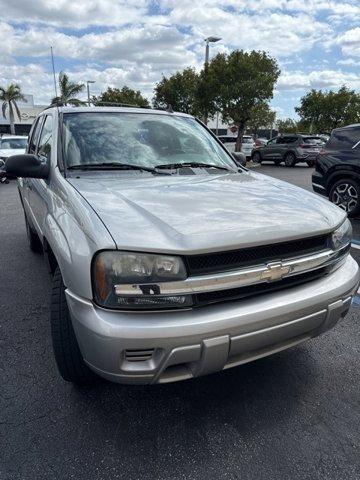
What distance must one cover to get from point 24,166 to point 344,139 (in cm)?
615

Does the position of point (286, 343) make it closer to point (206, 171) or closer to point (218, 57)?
point (206, 171)

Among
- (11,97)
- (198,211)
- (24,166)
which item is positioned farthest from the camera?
(11,97)

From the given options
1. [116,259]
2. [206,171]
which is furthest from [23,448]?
[206,171]

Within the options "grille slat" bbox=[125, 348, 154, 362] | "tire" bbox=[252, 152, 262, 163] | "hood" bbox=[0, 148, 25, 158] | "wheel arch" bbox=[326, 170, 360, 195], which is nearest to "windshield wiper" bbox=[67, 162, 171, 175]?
"grille slat" bbox=[125, 348, 154, 362]

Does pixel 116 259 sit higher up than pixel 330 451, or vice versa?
pixel 116 259

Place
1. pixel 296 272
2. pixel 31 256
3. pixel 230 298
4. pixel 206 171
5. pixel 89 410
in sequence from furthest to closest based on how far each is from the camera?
1. pixel 31 256
2. pixel 206 171
3. pixel 89 410
4. pixel 296 272
5. pixel 230 298

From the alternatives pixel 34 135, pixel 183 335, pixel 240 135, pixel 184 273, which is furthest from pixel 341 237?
pixel 240 135

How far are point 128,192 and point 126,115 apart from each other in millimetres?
1416

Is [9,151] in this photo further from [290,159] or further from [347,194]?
[290,159]

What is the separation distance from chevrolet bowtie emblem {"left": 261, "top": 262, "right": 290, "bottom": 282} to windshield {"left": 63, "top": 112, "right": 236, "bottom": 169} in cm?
145

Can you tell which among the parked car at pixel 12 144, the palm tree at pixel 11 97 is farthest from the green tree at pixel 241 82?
the palm tree at pixel 11 97

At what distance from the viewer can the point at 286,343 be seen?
7.06 feet

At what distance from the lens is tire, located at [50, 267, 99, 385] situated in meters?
2.18

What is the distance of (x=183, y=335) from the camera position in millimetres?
1742
